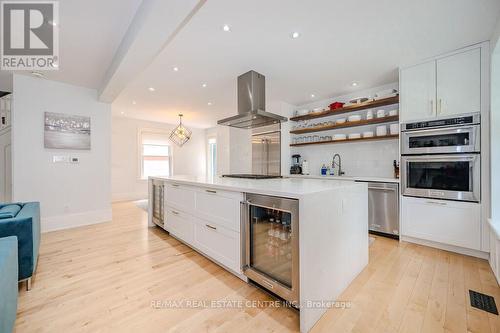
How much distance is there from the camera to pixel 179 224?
282 centimetres

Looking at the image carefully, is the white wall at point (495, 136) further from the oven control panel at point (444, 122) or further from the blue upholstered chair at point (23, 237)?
the blue upholstered chair at point (23, 237)

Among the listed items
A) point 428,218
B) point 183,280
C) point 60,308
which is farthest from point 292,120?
point 60,308

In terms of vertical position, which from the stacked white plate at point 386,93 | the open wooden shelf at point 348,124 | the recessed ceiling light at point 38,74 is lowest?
the open wooden shelf at point 348,124

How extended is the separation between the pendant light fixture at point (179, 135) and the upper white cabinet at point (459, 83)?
547 cm

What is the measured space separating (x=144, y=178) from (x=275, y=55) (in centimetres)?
585

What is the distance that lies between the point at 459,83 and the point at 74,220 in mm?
6106

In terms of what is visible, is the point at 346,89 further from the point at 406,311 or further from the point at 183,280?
the point at 183,280

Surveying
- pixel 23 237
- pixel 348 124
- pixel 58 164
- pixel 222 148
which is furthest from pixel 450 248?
pixel 222 148

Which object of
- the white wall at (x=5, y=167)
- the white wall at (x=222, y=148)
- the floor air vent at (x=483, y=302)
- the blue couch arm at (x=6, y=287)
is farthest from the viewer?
the white wall at (x=222, y=148)

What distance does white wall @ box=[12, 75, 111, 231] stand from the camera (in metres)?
3.29

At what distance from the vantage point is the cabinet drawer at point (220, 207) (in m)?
1.89

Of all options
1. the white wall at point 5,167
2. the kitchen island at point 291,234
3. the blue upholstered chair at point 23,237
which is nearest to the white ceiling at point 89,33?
the white wall at point 5,167

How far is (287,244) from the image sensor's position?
5.60ft

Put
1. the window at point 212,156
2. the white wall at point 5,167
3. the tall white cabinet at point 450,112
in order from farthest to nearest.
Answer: the window at point 212,156, the white wall at point 5,167, the tall white cabinet at point 450,112
